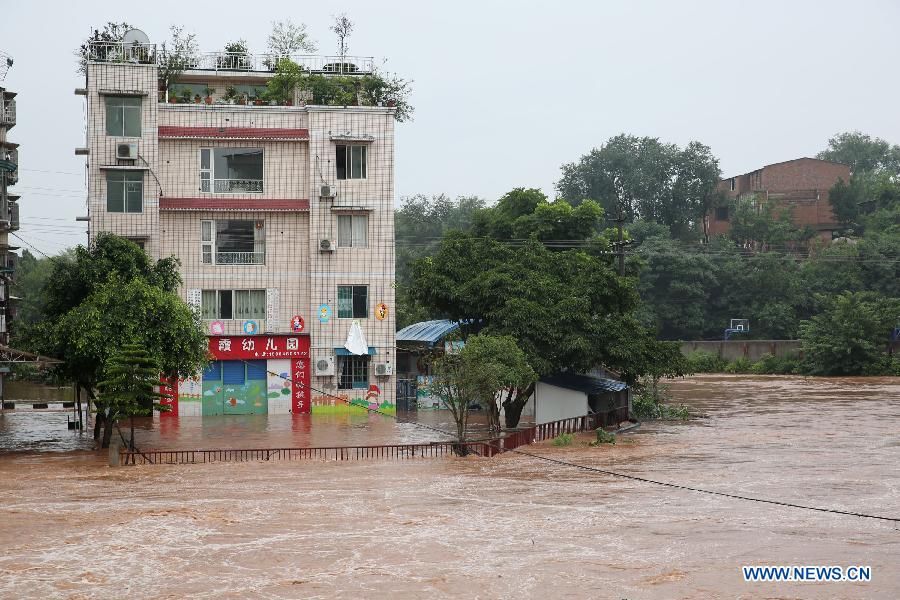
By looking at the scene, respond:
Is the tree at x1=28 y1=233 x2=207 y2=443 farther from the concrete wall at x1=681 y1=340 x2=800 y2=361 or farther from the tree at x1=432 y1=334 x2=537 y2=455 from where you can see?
the concrete wall at x1=681 y1=340 x2=800 y2=361

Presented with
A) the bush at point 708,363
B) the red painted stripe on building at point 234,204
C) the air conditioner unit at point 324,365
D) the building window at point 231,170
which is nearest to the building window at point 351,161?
the red painted stripe on building at point 234,204

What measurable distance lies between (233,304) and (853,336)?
3697 centimetres

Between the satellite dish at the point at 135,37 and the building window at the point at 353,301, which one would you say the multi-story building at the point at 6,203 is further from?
the building window at the point at 353,301

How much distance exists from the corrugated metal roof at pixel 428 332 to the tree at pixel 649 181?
125 feet

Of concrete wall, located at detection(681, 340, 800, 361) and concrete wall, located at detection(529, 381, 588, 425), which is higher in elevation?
Answer: concrete wall, located at detection(681, 340, 800, 361)

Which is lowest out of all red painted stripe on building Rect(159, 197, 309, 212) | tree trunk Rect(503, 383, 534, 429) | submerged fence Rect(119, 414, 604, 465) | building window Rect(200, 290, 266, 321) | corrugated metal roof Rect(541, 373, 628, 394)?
submerged fence Rect(119, 414, 604, 465)

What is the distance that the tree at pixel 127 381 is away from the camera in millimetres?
26016

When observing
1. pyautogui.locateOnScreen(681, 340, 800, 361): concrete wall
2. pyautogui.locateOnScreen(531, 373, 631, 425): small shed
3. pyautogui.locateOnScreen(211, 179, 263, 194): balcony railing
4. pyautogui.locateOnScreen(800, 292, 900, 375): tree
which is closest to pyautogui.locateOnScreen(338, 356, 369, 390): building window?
pyautogui.locateOnScreen(211, 179, 263, 194): balcony railing

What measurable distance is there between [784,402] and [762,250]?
38.4m

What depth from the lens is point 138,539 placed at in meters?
18.7

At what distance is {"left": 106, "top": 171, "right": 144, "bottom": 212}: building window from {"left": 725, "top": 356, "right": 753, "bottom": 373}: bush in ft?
140

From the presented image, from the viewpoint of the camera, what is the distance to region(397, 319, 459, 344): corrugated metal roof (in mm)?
45406

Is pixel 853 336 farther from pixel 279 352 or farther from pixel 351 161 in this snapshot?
pixel 279 352

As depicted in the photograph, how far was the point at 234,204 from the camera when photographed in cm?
3981
